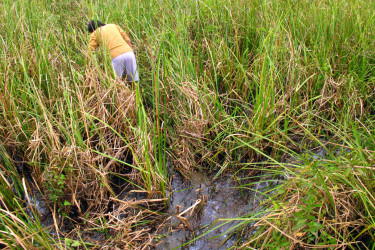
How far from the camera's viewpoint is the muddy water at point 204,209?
1939 millimetres

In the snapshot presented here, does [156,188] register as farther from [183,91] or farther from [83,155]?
[183,91]

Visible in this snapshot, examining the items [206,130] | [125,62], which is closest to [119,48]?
[125,62]

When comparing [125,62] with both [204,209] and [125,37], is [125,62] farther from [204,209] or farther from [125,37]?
[204,209]

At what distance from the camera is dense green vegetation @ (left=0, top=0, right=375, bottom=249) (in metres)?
1.64

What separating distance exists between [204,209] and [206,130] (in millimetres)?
724

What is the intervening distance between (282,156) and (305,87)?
2.85ft

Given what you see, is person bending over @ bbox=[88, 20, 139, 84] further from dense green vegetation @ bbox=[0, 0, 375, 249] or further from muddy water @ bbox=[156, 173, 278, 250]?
muddy water @ bbox=[156, 173, 278, 250]

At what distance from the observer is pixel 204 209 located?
7.07 feet

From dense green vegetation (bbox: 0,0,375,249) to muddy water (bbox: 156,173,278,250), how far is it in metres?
0.10

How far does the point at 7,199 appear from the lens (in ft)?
6.58

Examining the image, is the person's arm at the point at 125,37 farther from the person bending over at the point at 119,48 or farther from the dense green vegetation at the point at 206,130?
the dense green vegetation at the point at 206,130

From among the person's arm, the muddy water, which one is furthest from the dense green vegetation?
the person's arm

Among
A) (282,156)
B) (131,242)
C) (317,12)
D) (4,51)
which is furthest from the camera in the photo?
(317,12)

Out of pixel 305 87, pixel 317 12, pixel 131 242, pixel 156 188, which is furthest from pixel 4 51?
pixel 317 12
